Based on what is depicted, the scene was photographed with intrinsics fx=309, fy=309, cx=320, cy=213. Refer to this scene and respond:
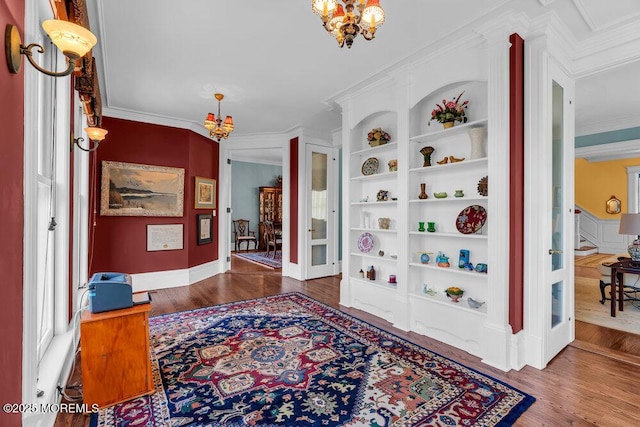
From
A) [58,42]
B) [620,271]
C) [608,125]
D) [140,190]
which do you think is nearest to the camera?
[58,42]

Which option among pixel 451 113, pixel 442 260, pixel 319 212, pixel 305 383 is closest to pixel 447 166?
A: pixel 451 113

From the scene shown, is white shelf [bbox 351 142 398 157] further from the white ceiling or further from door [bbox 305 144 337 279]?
door [bbox 305 144 337 279]

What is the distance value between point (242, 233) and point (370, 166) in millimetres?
6422

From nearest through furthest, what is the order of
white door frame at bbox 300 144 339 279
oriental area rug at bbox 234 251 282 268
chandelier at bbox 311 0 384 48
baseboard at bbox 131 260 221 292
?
chandelier at bbox 311 0 384 48, baseboard at bbox 131 260 221 292, white door frame at bbox 300 144 339 279, oriental area rug at bbox 234 251 282 268

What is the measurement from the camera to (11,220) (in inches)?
46.0

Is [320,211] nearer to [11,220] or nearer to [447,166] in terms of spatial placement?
[447,166]

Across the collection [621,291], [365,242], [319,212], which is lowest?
[621,291]

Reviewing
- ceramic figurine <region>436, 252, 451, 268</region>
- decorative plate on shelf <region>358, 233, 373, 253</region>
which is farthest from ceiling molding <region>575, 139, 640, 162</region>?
decorative plate on shelf <region>358, 233, 373, 253</region>

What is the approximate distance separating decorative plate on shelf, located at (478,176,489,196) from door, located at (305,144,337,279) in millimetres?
3489

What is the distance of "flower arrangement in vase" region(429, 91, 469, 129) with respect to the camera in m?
3.06

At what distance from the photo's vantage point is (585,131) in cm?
573

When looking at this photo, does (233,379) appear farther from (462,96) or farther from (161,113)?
(161,113)

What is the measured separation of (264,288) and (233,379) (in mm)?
2798

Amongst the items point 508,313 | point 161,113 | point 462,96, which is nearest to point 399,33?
point 462,96
